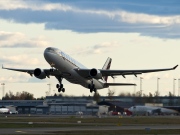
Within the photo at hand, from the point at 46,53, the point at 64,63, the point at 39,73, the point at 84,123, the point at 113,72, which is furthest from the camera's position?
the point at 84,123

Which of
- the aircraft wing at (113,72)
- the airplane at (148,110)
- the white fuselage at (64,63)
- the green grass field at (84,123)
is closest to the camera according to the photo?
the green grass field at (84,123)

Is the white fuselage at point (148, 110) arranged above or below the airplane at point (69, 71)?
below

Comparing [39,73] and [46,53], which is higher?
[46,53]

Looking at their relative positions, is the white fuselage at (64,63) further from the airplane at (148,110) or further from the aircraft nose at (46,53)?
the airplane at (148,110)

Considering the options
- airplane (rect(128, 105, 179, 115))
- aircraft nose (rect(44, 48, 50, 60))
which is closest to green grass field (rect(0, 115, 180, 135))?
aircraft nose (rect(44, 48, 50, 60))

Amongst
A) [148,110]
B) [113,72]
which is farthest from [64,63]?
[148,110]

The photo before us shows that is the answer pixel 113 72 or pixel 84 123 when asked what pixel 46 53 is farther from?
pixel 84 123

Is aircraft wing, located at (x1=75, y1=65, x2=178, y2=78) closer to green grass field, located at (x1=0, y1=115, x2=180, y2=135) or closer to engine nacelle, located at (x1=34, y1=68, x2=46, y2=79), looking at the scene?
engine nacelle, located at (x1=34, y1=68, x2=46, y2=79)

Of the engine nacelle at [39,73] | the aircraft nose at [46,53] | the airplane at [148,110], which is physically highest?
the aircraft nose at [46,53]

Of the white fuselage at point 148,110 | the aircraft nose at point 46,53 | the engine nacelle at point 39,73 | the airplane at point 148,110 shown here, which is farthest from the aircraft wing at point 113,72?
the white fuselage at point 148,110

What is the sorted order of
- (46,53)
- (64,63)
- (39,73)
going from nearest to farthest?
(46,53), (64,63), (39,73)

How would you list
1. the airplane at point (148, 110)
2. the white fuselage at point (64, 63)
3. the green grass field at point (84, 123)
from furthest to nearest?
the airplane at point (148, 110) → the white fuselage at point (64, 63) → the green grass field at point (84, 123)

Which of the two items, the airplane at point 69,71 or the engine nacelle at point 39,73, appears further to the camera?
the engine nacelle at point 39,73

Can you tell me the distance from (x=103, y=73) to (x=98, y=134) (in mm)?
28481
